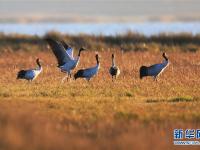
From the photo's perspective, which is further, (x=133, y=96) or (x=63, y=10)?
(x=63, y=10)

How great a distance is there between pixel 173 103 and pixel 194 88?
3076 millimetres

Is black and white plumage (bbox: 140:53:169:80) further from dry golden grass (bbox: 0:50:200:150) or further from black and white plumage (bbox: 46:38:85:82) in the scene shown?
black and white plumage (bbox: 46:38:85:82)

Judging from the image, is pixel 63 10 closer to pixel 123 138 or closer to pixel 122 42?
pixel 122 42

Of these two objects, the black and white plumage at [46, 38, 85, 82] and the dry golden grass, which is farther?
the black and white plumage at [46, 38, 85, 82]

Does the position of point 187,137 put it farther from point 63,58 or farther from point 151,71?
point 63,58

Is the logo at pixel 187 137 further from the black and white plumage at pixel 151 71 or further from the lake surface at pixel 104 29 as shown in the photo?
the lake surface at pixel 104 29

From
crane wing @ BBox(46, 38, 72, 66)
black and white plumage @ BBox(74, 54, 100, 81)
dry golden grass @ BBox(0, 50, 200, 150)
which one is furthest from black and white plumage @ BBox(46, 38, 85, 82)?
black and white plumage @ BBox(74, 54, 100, 81)

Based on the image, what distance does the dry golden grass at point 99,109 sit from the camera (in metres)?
12.1

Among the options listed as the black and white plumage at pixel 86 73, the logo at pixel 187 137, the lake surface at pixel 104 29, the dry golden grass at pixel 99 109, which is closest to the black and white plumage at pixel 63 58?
the dry golden grass at pixel 99 109

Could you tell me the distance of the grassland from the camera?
478 inches

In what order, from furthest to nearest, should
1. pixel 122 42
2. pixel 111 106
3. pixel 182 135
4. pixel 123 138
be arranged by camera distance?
1. pixel 122 42
2. pixel 111 106
3. pixel 182 135
4. pixel 123 138

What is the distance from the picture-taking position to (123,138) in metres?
12.4

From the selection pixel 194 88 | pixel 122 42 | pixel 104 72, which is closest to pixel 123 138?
pixel 194 88

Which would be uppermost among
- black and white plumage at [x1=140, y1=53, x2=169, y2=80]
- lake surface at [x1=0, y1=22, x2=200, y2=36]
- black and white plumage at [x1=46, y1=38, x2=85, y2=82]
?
lake surface at [x1=0, y1=22, x2=200, y2=36]
